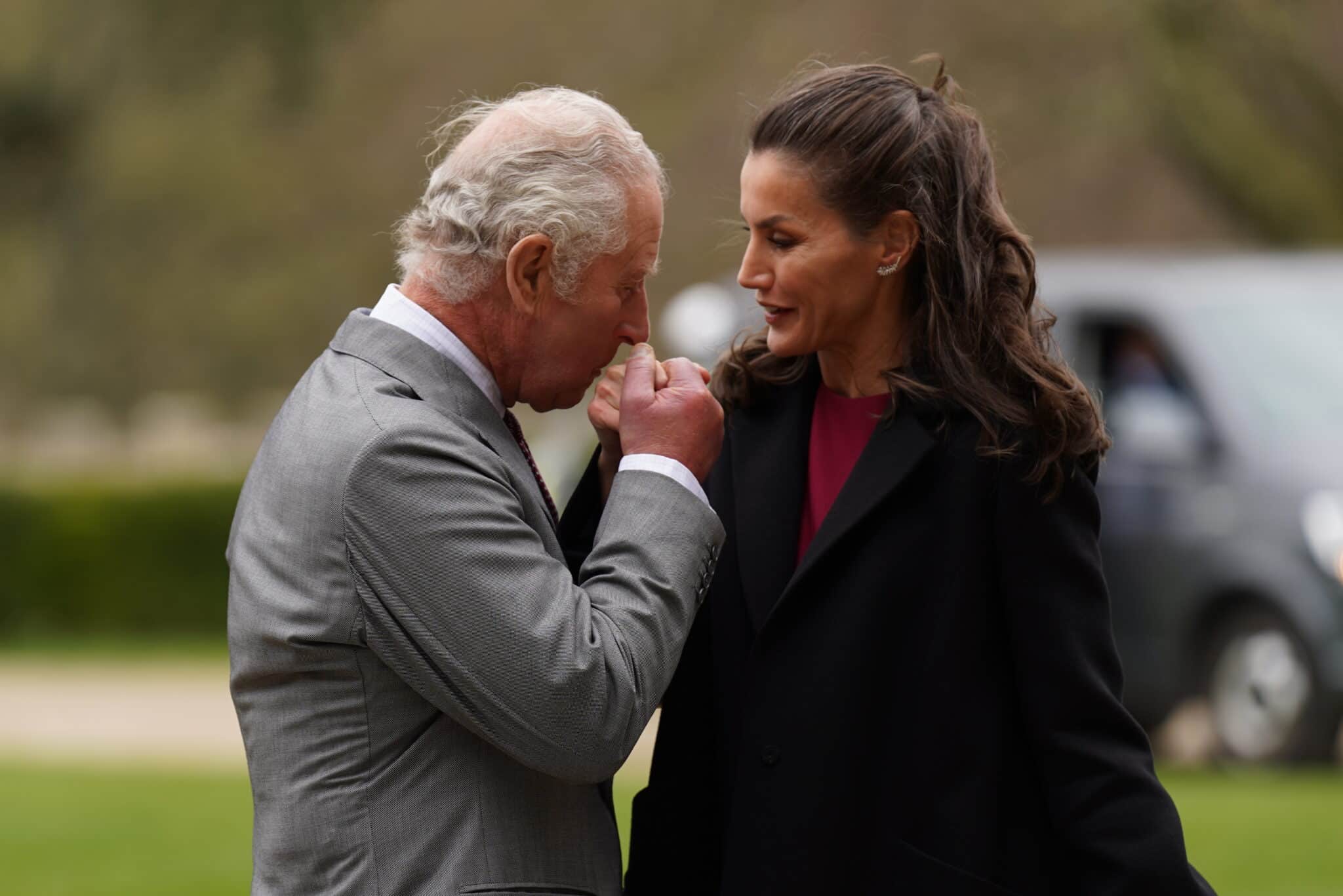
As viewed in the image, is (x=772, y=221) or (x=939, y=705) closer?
(x=939, y=705)

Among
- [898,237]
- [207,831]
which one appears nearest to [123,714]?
[207,831]

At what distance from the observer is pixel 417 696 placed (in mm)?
2469

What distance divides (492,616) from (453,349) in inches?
16.7

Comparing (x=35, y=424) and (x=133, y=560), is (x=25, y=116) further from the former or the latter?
(x=35, y=424)

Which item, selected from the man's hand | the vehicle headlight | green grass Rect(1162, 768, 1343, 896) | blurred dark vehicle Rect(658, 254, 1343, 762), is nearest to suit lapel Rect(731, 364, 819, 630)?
the man's hand

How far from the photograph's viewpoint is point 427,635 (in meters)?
2.37

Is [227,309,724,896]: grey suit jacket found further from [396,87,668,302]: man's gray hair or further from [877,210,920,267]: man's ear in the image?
[877,210,920,267]: man's ear

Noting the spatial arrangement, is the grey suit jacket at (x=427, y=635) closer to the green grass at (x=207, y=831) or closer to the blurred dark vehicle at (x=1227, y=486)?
the green grass at (x=207, y=831)

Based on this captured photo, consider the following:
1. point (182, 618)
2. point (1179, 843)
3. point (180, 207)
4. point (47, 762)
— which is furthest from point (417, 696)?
point (180, 207)

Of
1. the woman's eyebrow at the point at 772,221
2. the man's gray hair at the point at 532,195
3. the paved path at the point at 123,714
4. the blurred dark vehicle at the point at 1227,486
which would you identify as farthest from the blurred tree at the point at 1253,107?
the man's gray hair at the point at 532,195

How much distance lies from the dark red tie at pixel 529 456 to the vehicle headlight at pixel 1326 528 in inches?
212

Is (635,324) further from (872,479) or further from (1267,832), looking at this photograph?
(1267,832)

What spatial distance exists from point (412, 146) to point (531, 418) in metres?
7.74

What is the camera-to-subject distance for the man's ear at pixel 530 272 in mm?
2539
